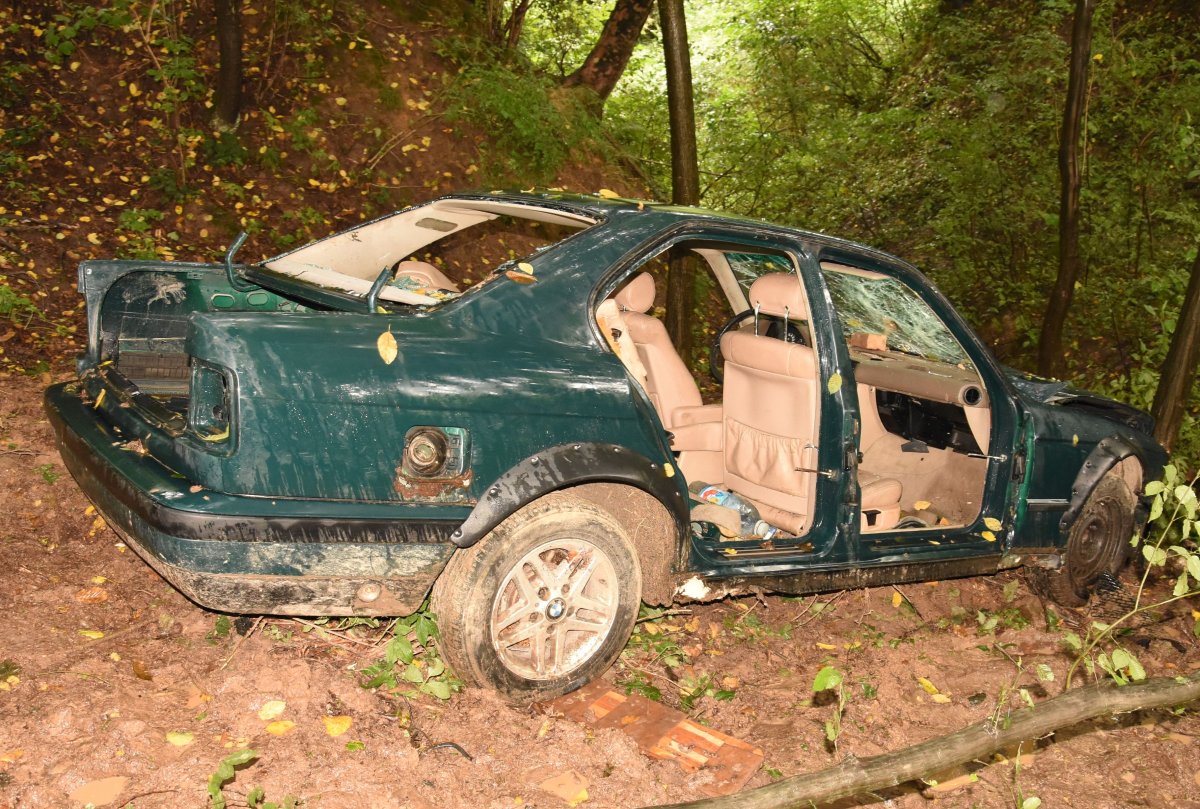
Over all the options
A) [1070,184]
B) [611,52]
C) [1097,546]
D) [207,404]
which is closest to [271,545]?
[207,404]

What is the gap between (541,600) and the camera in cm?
369

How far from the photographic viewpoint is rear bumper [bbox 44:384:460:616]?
3.09m

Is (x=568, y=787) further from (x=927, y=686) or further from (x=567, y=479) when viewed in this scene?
(x=927, y=686)

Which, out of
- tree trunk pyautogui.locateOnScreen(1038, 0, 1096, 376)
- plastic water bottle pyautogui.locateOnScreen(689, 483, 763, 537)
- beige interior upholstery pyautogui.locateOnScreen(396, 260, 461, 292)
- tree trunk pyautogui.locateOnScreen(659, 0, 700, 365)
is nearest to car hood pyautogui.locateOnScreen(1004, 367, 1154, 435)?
plastic water bottle pyautogui.locateOnScreen(689, 483, 763, 537)

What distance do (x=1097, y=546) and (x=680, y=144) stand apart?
3.77m

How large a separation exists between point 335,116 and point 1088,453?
22.6 feet

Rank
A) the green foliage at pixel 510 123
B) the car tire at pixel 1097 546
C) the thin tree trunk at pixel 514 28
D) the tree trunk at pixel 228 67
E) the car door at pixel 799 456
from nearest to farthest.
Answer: the car door at pixel 799 456, the car tire at pixel 1097 546, the tree trunk at pixel 228 67, the green foliage at pixel 510 123, the thin tree trunk at pixel 514 28

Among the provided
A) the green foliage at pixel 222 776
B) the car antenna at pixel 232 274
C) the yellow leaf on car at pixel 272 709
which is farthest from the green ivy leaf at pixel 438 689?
the car antenna at pixel 232 274

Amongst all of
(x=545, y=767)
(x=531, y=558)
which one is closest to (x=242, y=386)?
(x=531, y=558)

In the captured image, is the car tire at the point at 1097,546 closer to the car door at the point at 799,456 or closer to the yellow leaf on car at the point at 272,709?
the car door at the point at 799,456

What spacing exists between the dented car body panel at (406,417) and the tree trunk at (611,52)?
6.88m

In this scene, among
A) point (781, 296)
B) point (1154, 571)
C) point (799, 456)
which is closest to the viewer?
point (781, 296)

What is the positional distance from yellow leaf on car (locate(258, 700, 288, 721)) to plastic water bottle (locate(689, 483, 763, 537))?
2103 millimetres

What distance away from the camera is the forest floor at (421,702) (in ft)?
10.5
